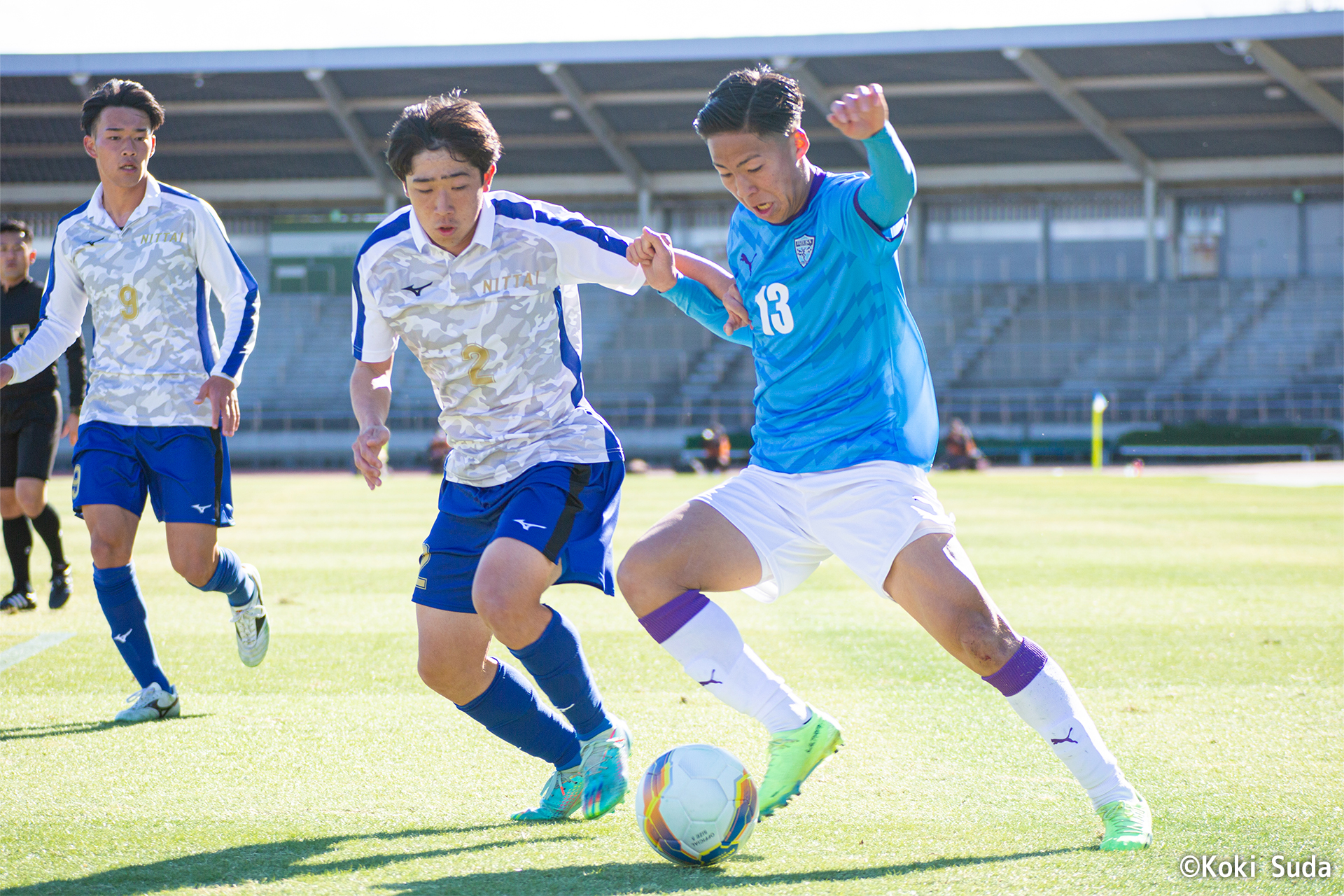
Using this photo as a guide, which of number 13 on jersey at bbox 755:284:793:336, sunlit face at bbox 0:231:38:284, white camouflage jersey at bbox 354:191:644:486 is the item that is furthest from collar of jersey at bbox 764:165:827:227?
sunlit face at bbox 0:231:38:284

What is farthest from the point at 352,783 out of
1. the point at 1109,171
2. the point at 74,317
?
the point at 1109,171

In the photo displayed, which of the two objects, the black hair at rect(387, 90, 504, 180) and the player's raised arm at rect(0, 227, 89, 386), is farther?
the player's raised arm at rect(0, 227, 89, 386)

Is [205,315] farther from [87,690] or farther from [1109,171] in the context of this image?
[1109,171]

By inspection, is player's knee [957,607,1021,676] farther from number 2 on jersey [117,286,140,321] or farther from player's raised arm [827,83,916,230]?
number 2 on jersey [117,286,140,321]

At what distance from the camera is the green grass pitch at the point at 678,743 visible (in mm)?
2945

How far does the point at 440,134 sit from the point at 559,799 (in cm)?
183

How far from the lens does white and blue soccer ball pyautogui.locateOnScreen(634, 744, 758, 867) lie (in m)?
3.01

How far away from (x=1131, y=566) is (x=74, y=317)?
24.8ft

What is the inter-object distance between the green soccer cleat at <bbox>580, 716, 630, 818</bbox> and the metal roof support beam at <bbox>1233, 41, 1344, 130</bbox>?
33694 mm

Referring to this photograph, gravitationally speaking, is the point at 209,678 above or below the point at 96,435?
below

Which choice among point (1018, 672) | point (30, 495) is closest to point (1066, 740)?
point (1018, 672)

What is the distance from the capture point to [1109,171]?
38.6 meters

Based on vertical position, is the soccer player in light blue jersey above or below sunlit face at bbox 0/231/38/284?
below

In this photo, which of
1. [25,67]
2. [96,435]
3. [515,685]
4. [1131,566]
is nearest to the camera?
[515,685]
